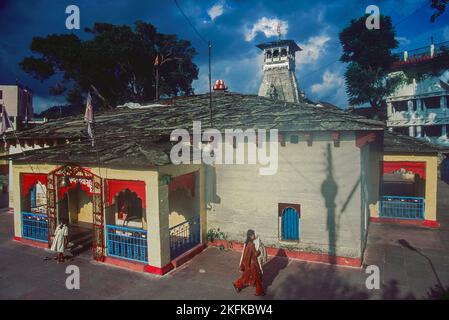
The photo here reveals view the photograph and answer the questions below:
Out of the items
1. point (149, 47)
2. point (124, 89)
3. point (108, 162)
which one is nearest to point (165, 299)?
point (108, 162)

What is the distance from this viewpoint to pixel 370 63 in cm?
4031

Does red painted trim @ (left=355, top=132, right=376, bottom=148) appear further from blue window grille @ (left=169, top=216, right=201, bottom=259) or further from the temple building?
blue window grille @ (left=169, top=216, right=201, bottom=259)

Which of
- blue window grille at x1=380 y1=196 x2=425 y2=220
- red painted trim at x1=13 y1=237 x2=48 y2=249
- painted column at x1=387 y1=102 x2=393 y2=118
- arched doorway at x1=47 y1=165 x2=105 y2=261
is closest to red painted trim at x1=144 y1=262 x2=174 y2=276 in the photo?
arched doorway at x1=47 y1=165 x2=105 y2=261

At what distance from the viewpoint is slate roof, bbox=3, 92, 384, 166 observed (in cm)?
1025

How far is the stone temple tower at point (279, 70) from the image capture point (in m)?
46.4

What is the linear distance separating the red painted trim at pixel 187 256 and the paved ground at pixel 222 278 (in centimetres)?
21

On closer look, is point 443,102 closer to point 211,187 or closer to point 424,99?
point 424,99

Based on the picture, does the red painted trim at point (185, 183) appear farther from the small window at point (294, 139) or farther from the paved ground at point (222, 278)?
the small window at point (294, 139)

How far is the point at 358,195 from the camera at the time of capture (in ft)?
33.0

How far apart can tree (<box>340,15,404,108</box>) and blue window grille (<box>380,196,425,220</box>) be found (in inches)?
1033

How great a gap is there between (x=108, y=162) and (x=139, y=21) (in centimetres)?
3949

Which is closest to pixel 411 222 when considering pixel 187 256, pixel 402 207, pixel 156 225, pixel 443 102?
pixel 402 207

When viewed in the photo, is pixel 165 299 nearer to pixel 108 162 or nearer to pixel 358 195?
pixel 108 162
